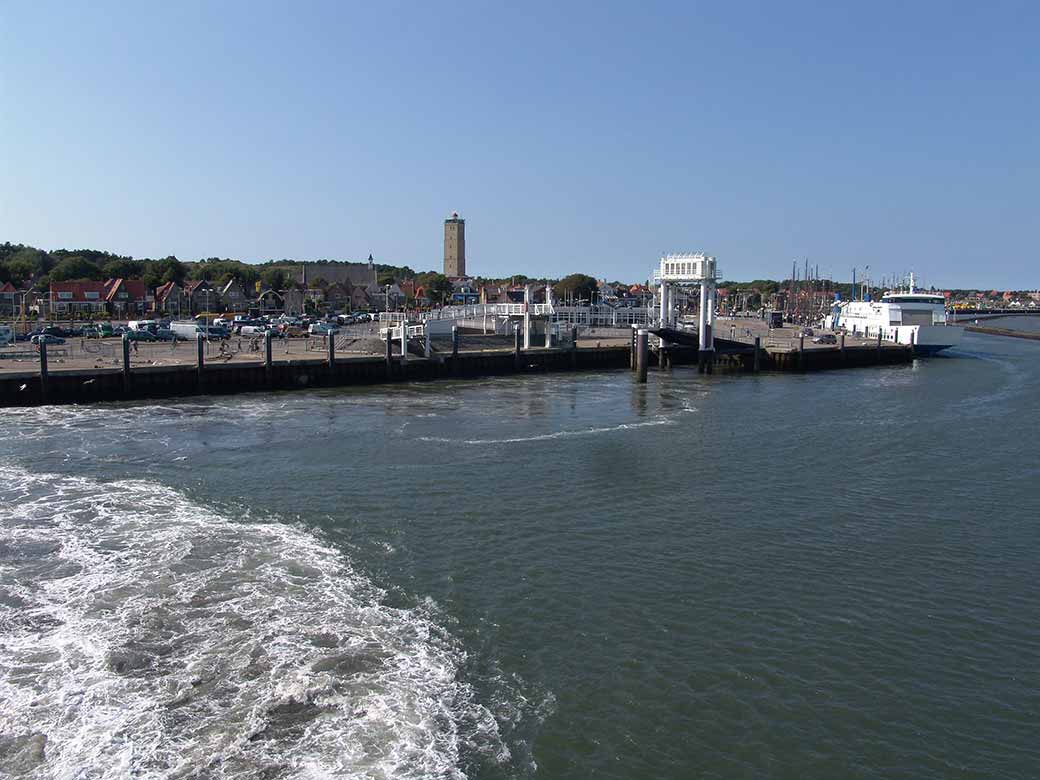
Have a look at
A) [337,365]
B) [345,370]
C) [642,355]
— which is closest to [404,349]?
[345,370]

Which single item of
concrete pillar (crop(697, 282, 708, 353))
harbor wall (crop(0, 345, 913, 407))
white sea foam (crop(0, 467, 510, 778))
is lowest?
white sea foam (crop(0, 467, 510, 778))

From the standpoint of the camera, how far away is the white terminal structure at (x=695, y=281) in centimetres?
5478

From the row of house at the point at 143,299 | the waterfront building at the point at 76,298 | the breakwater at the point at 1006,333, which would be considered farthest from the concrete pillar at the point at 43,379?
the breakwater at the point at 1006,333

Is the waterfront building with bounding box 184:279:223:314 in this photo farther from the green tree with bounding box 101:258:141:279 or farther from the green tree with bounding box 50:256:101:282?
the green tree with bounding box 50:256:101:282

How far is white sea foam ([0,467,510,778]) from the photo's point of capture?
10.1 meters

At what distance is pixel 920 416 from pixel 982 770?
1149 inches

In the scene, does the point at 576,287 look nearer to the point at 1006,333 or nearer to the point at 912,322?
the point at 1006,333

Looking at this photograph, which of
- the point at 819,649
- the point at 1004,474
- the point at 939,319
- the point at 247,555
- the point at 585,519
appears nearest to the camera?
the point at 819,649

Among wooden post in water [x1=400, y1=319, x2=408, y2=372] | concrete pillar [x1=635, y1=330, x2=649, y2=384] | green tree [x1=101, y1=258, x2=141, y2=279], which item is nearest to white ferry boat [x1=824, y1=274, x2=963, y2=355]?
concrete pillar [x1=635, y1=330, x2=649, y2=384]

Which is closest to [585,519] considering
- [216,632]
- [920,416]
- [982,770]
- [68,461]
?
[216,632]

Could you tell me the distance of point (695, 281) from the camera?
2242 inches

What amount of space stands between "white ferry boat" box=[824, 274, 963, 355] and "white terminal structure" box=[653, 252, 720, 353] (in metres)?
18.3

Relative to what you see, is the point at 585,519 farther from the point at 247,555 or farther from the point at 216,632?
the point at 216,632

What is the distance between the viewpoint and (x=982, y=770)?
1017 centimetres
